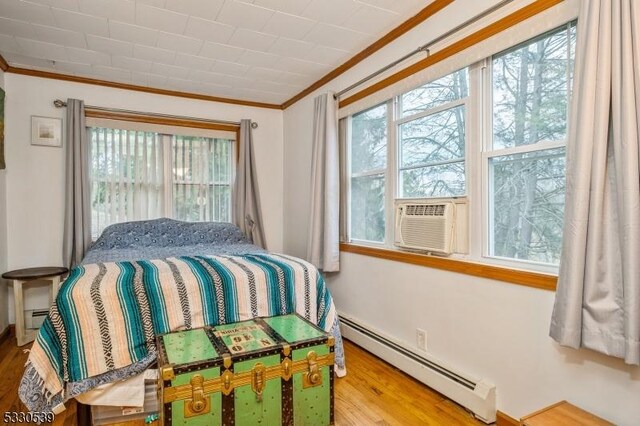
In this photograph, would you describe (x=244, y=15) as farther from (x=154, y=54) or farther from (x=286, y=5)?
(x=154, y=54)

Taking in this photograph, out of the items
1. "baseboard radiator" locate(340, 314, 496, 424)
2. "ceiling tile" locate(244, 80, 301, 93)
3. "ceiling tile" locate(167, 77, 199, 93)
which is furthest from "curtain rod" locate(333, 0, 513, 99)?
"baseboard radiator" locate(340, 314, 496, 424)

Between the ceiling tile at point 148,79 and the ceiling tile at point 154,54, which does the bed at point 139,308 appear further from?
the ceiling tile at point 148,79

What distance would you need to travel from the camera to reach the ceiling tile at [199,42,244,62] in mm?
2811

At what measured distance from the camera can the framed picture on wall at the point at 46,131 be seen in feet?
10.8

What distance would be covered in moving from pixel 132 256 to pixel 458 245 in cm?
233

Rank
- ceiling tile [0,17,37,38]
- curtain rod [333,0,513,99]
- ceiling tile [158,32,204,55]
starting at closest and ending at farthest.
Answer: curtain rod [333,0,513,99], ceiling tile [0,17,37,38], ceiling tile [158,32,204,55]

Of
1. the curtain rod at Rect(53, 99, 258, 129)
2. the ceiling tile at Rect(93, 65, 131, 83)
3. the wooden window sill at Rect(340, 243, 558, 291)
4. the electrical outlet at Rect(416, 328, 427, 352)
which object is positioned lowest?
the electrical outlet at Rect(416, 328, 427, 352)

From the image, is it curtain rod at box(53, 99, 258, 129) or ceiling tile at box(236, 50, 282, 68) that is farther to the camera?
curtain rod at box(53, 99, 258, 129)

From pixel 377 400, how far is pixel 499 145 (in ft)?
5.15

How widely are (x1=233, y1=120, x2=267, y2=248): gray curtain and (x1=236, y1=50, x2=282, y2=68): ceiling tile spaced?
101 cm

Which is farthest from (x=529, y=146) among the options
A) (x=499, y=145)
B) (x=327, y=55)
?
(x=327, y=55)

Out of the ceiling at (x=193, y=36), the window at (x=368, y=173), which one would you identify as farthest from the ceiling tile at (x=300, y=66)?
the window at (x=368, y=173)

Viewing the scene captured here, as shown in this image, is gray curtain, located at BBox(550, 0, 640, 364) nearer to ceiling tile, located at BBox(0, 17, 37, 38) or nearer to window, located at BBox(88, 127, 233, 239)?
ceiling tile, located at BBox(0, 17, 37, 38)

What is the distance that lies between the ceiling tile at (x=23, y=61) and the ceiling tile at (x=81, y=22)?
0.79 m
